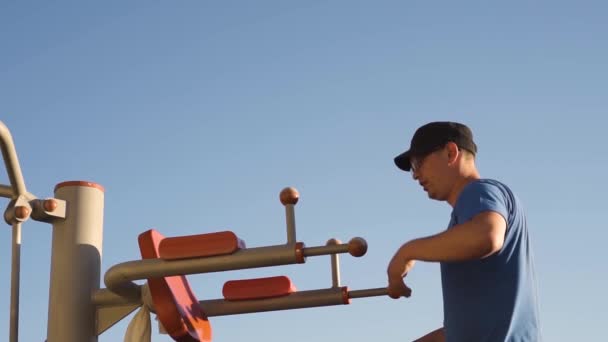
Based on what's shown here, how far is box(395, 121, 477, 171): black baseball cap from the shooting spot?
2.35m

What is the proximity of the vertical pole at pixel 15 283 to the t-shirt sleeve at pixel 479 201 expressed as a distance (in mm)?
1857

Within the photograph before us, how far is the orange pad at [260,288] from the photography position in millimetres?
3010

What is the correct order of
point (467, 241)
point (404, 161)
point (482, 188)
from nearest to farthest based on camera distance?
point (467, 241) → point (482, 188) → point (404, 161)

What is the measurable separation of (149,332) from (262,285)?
476mm

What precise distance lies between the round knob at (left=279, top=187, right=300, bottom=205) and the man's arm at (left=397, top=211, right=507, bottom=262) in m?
0.87

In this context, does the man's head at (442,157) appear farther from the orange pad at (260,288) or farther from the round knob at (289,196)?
the orange pad at (260,288)

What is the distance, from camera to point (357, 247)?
2.73 m

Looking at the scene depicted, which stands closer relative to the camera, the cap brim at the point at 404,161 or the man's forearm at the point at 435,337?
the cap brim at the point at 404,161

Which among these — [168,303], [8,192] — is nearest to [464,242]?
[168,303]

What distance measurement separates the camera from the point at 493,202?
6.71 feet

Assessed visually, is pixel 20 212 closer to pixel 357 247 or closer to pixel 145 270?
pixel 145 270

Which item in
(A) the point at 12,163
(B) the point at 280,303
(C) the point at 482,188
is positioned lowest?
(B) the point at 280,303

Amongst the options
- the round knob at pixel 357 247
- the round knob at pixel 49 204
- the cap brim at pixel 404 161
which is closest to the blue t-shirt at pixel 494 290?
the cap brim at pixel 404 161

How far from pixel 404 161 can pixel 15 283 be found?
1640 mm
